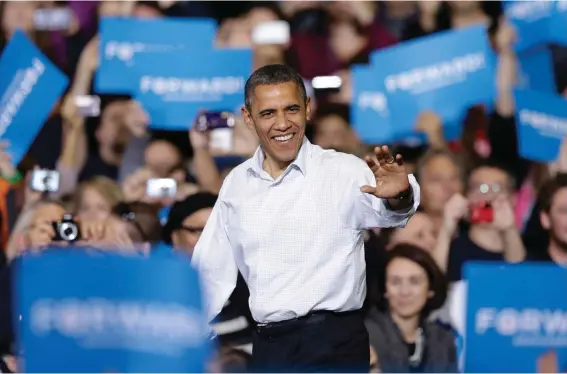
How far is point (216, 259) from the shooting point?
10.9ft

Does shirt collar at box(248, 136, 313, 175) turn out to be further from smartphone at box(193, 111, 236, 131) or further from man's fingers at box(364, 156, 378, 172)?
smartphone at box(193, 111, 236, 131)

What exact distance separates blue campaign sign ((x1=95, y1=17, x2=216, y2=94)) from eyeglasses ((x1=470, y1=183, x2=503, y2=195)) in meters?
1.43

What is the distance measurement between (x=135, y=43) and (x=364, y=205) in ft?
9.14

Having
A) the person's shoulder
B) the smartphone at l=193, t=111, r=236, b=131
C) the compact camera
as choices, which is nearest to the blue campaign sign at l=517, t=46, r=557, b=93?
the smartphone at l=193, t=111, r=236, b=131

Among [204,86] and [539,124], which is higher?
[204,86]

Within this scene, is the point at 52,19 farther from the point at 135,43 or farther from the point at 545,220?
the point at 545,220

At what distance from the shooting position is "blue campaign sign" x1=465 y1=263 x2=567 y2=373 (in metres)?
3.65

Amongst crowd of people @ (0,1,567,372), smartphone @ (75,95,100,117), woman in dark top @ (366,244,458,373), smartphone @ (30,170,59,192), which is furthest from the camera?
smartphone @ (75,95,100,117)

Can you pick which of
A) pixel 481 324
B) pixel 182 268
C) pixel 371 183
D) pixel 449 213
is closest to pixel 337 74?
pixel 449 213

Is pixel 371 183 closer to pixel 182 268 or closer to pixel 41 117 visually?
pixel 182 268

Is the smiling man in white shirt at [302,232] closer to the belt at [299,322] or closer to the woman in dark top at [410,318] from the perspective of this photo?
the belt at [299,322]

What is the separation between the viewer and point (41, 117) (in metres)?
5.45

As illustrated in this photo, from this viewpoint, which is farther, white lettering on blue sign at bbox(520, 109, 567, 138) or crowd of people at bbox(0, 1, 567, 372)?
white lettering on blue sign at bbox(520, 109, 567, 138)

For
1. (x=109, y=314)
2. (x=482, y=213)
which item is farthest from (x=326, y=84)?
(x=109, y=314)
